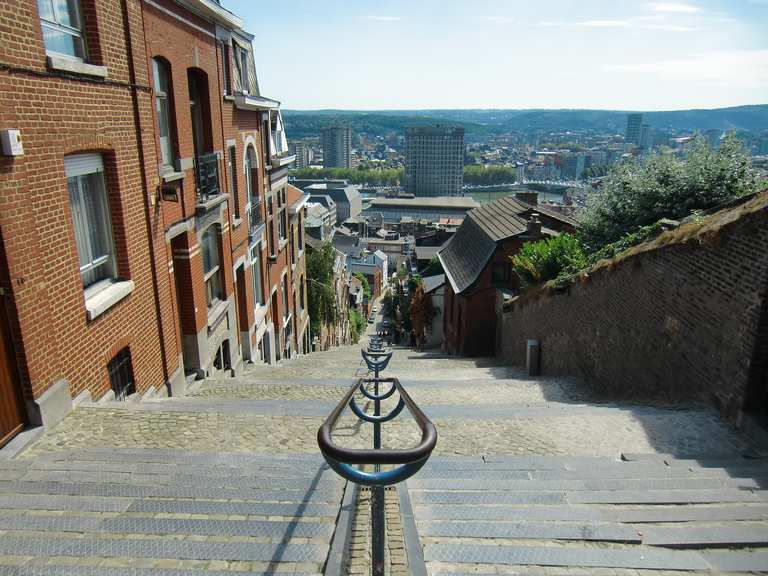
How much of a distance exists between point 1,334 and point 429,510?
4.66 metres

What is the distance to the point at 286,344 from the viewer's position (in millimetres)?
22000

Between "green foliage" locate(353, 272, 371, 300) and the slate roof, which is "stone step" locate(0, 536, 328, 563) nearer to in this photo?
the slate roof

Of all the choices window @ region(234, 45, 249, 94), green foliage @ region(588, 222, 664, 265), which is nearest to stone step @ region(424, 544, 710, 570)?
green foliage @ region(588, 222, 664, 265)

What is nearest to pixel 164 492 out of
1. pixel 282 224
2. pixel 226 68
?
pixel 226 68

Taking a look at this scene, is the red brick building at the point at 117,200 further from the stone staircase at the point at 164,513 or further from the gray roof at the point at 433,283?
the gray roof at the point at 433,283

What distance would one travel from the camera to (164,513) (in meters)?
3.90

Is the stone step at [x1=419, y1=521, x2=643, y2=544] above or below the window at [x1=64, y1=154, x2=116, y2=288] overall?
below

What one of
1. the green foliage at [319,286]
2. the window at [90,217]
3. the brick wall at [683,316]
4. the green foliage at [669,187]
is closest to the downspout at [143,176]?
the window at [90,217]

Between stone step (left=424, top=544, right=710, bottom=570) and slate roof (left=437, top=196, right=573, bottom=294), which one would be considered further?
slate roof (left=437, top=196, right=573, bottom=294)

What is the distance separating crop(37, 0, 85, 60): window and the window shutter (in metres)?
1.29

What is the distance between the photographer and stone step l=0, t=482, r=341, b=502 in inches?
164

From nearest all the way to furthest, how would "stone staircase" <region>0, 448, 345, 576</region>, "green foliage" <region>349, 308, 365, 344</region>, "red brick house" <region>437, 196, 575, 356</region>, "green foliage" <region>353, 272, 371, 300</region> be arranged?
"stone staircase" <region>0, 448, 345, 576</region> → "red brick house" <region>437, 196, 575, 356</region> → "green foliage" <region>349, 308, 365, 344</region> → "green foliage" <region>353, 272, 371, 300</region>

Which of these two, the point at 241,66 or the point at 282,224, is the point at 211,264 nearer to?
the point at 241,66

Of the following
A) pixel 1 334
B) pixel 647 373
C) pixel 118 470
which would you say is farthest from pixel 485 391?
pixel 1 334
